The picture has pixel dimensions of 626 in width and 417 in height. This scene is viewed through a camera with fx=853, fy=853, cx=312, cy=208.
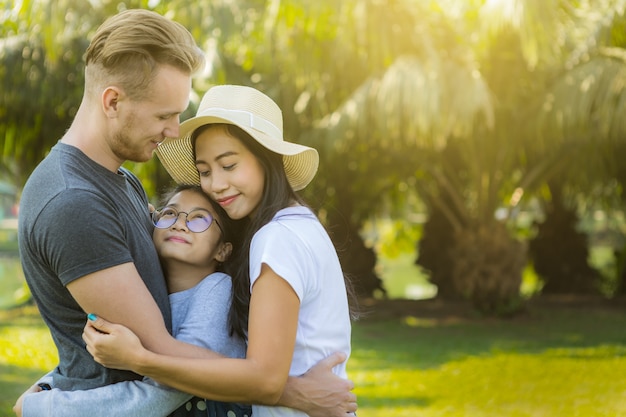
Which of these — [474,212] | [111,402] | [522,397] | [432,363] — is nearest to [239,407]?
[111,402]

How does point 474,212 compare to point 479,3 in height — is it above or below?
below

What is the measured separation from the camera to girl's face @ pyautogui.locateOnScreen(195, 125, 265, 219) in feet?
9.35

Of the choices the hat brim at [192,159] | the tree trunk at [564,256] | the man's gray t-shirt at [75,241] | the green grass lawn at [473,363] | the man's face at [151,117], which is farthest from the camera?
the tree trunk at [564,256]

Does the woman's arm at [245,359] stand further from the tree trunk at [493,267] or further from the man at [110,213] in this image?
the tree trunk at [493,267]

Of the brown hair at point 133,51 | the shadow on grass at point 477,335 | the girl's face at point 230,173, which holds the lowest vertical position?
the shadow on grass at point 477,335

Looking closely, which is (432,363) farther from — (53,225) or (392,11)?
(53,225)

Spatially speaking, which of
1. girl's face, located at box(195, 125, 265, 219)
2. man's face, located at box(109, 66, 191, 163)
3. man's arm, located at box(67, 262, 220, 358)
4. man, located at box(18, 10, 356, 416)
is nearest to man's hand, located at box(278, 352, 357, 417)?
man, located at box(18, 10, 356, 416)

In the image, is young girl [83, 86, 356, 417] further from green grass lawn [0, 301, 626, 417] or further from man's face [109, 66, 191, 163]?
green grass lawn [0, 301, 626, 417]

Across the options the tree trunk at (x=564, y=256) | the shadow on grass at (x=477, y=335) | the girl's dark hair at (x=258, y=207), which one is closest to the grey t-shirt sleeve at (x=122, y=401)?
the girl's dark hair at (x=258, y=207)

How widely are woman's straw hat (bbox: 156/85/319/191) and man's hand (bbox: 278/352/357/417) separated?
28.7 inches

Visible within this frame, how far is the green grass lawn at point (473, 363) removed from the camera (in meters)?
7.73

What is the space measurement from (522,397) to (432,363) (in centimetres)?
176

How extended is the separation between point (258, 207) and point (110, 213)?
0.55m

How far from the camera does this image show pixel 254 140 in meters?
2.89
